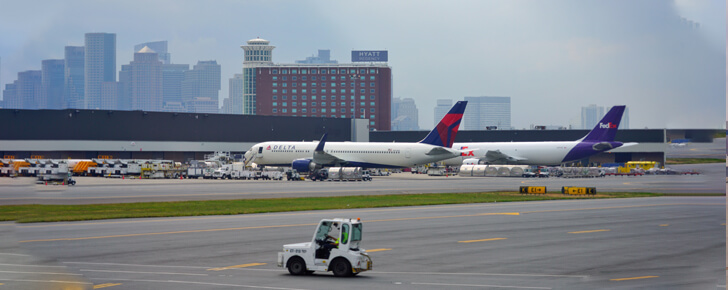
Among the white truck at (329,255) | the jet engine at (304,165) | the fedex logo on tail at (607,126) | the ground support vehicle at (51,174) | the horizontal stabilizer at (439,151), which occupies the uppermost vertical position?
the fedex logo on tail at (607,126)

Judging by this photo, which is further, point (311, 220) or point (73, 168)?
point (73, 168)

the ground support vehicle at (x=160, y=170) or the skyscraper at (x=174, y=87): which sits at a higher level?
the skyscraper at (x=174, y=87)

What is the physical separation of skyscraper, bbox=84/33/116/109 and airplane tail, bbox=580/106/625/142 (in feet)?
364

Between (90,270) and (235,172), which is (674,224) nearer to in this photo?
(90,270)

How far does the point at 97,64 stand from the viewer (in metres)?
13.1

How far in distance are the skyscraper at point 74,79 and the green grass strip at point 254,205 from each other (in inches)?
980

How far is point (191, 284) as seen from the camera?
68.0ft

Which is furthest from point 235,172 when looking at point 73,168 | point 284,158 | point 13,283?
point 13,283

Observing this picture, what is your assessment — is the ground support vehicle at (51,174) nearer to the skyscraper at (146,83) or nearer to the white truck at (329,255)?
the skyscraper at (146,83)

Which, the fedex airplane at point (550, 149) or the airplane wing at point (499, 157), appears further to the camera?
the airplane wing at point (499, 157)

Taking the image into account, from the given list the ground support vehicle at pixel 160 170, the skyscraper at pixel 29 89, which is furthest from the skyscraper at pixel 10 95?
the ground support vehicle at pixel 160 170

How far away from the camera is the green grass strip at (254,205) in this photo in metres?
Answer: 44.2

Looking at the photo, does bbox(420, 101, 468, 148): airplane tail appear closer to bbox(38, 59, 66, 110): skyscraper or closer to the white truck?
the white truck

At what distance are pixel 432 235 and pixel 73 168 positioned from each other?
78.0 metres
